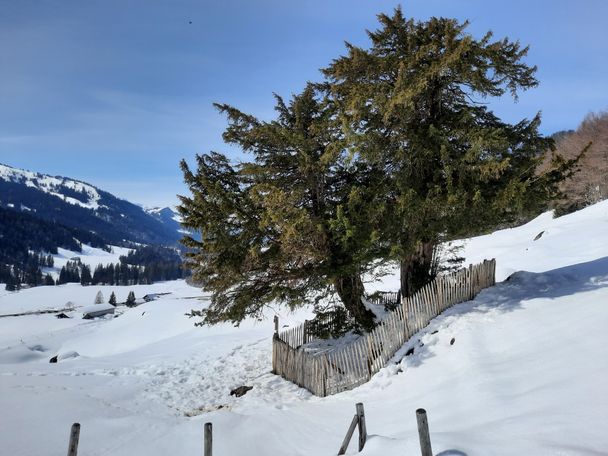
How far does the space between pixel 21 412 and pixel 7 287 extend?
21517 cm

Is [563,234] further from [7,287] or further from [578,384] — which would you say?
[7,287]

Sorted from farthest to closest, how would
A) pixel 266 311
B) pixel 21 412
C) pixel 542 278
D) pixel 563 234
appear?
pixel 266 311 < pixel 563 234 < pixel 542 278 < pixel 21 412

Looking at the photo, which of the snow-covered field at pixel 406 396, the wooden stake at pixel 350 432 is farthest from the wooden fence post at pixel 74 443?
the wooden stake at pixel 350 432

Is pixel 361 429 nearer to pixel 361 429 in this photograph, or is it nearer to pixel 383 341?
pixel 361 429

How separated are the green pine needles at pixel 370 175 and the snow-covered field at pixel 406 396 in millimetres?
3023

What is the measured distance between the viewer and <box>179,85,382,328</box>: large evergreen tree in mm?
12133

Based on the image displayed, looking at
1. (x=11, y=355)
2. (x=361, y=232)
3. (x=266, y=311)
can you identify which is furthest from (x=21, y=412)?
(x=11, y=355)

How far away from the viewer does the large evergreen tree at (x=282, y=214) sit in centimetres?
1213

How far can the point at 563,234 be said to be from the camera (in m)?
31.4

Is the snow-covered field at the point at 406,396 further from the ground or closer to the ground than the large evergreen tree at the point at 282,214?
closer to the ground

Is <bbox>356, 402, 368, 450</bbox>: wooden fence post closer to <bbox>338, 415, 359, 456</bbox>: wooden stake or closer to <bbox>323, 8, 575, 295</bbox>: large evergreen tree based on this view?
<bbox>338, 415, 359, 456</bbox>: wooden stake

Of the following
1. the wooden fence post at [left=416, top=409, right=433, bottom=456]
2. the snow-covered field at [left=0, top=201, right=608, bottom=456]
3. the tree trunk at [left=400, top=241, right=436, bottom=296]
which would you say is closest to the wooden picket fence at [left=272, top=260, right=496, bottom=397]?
the snow-covered field at [left=0, top=201, right=608, bottom=456]

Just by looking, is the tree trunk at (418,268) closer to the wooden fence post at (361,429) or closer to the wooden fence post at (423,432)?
the wooden fence post at (361,429)

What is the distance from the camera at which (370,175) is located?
1398 centimetres
